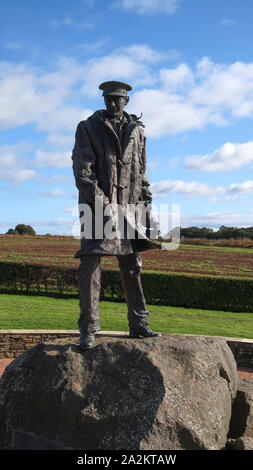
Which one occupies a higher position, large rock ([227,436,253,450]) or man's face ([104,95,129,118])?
man's face ([104,95,129,118])

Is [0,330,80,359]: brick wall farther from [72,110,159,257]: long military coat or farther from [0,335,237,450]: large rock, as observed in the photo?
[72,110,159,257]: long military coat

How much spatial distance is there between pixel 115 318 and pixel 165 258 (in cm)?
1396

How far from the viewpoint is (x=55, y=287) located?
17.7 meters

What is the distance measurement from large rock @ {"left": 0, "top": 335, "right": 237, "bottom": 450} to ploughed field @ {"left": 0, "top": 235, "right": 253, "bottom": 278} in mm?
14701

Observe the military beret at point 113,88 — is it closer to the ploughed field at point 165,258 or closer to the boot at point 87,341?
the boot at point 87,341

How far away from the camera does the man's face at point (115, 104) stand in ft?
17.3

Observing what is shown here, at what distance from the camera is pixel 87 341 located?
15.7 ft

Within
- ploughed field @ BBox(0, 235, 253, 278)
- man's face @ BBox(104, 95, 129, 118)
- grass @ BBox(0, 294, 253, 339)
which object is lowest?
grass @ BBox(0, 294, 253, 339)

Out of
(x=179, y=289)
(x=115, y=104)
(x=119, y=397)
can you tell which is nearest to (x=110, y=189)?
(x=115, y=104)

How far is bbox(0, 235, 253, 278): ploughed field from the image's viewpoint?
21531 millimetres

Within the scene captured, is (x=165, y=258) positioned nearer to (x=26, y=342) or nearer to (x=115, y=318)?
(x=115, y=318)

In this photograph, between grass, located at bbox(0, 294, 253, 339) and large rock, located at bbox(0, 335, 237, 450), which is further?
grass, located at bbox(0, 294, 253, 339)

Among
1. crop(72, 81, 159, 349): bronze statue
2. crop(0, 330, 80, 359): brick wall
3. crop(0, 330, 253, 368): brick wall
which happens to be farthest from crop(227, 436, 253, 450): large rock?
crop(0, 330, 80, 359): brick wall

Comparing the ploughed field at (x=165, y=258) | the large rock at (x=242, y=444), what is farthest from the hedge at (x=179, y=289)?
the large rock at (x=242, y=444)
